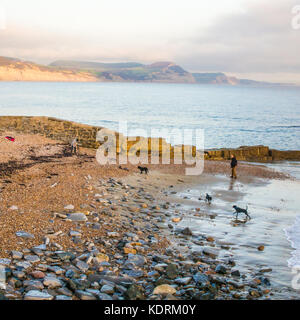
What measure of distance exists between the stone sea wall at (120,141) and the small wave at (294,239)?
1512 centimetres

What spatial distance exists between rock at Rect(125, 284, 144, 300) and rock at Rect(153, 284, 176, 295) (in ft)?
1.10

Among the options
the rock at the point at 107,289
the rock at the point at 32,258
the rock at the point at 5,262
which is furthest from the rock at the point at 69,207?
the rock at the point at 107,289

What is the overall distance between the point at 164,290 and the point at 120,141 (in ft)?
68.3

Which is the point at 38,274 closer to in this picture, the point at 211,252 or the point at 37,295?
the point at 37,295

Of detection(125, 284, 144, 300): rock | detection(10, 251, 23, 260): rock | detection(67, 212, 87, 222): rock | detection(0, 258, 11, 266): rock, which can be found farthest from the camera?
detection(67, 212, 87, 222): rock

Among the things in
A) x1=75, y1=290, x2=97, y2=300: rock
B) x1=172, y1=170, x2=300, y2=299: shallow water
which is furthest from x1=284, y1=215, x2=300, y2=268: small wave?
x1=75, y1=290, x2=97, y2=300: rock

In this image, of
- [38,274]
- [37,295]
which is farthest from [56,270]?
[37,295]

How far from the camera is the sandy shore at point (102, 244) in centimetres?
678

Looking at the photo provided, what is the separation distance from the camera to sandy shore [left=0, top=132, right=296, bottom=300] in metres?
6.78

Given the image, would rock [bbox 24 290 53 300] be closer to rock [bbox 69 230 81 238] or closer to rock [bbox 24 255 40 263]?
rock [bbox 24 255 40 263]

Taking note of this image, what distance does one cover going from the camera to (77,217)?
10.8m

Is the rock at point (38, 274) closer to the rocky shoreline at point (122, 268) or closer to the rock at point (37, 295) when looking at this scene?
the rocky shoreline at point (122, 268)
